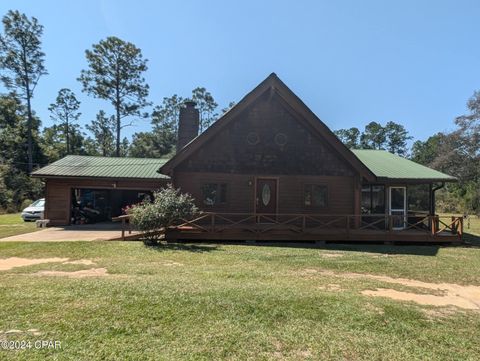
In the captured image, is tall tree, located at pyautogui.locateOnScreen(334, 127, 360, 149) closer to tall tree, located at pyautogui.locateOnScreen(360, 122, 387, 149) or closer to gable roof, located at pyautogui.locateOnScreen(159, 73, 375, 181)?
tall tree, located at pyautogui.locateOnScreen(360, 122, 387, 149)

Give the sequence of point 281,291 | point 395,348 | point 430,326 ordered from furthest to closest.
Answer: point 281,291, point 430,326, point 395,348

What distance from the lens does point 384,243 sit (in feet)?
43.5

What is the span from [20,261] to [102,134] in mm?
45686

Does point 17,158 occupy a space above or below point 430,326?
above

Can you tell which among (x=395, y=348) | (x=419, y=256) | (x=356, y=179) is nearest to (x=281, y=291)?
(x=395, y=348)

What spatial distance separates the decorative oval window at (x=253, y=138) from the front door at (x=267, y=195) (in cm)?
166

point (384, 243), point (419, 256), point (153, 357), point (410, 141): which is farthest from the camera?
point (410, 141)

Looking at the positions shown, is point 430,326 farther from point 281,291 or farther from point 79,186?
point 79,186

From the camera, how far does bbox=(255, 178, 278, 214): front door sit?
48.2 ft

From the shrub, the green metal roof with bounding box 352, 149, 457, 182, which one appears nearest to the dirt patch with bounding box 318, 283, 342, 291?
the shrub

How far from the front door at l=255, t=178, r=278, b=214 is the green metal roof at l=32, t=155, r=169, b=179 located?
6211mm

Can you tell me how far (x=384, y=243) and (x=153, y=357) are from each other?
1173 centimetres

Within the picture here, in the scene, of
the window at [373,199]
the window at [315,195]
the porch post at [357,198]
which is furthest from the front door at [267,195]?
the window at [373,199]

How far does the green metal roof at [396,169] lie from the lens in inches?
584
